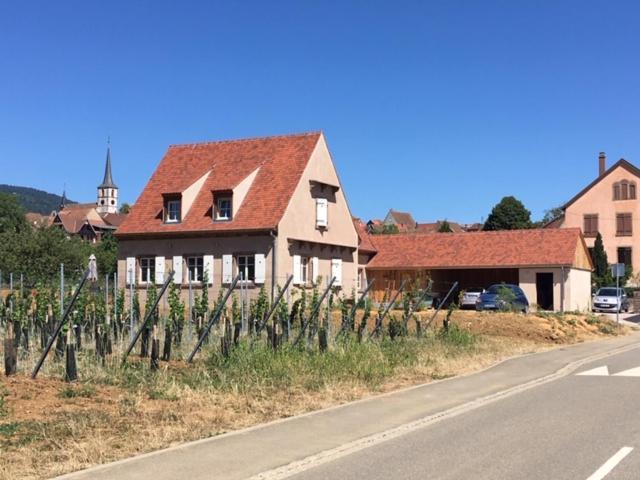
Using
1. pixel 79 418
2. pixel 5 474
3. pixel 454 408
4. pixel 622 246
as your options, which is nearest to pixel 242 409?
pixel 79 418

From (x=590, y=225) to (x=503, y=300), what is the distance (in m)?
41.4

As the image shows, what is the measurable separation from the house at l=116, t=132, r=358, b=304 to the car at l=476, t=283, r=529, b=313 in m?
6.13

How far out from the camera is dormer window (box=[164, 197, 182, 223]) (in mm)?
37522

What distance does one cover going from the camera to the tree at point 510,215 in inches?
3388

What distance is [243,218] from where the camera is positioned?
3550 centimetres

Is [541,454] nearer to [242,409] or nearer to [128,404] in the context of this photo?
[242,409]

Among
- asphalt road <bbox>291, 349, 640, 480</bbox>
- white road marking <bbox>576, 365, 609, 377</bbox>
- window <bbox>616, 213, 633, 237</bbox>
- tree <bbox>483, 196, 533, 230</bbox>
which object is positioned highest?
tree <bbox>483, 196, 533, 230</bbox>

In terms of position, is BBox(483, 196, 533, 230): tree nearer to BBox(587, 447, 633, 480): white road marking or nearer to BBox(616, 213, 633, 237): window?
BBox(616, 213, 633, 237): window

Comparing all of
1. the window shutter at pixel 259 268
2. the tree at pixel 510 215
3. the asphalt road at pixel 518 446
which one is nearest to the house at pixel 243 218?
the window shutter at pixel 259 268

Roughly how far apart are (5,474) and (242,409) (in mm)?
4076

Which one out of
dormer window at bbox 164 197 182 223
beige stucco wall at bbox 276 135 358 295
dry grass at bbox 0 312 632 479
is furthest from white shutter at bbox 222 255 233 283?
dry grass at bbox 0 312 632 479

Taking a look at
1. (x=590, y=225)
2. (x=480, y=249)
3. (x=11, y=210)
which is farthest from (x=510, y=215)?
(x=11, y=210)

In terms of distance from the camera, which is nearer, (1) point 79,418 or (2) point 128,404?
(1) point 79,418

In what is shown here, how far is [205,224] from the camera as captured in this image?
36.1m
